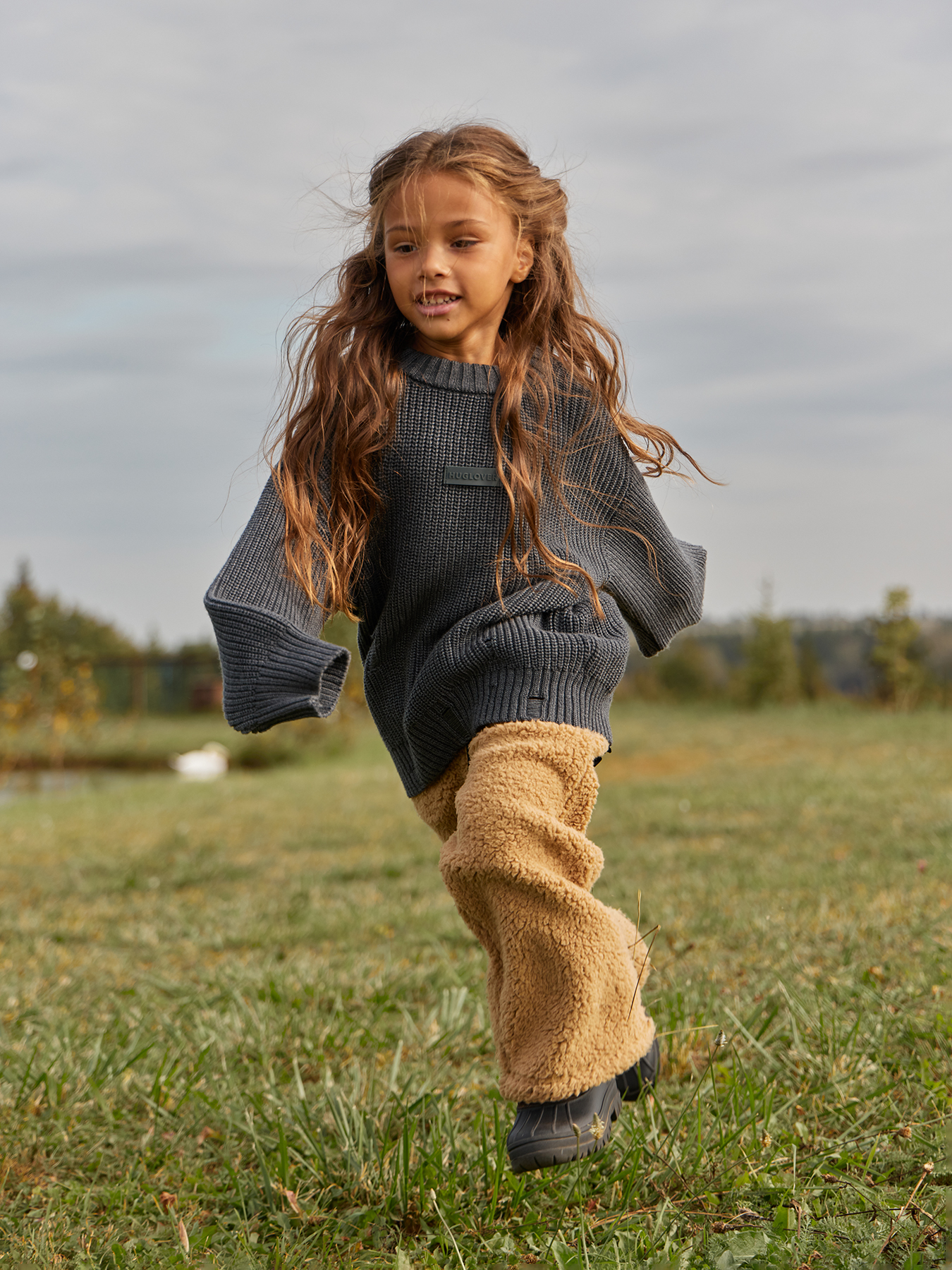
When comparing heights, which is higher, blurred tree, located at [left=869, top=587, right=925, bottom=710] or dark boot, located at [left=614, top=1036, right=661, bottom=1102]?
blurred tree, located at [left=869, top=587, right=925, bottom=710]

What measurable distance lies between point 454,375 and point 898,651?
1430cm

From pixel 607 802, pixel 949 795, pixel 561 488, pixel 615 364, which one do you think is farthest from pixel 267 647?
pixel 607 802

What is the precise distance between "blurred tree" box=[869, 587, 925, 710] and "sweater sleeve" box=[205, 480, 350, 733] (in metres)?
14.4

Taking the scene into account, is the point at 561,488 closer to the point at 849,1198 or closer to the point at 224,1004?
the point at 849,1198

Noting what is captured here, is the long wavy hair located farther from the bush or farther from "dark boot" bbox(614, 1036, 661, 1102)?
the bush

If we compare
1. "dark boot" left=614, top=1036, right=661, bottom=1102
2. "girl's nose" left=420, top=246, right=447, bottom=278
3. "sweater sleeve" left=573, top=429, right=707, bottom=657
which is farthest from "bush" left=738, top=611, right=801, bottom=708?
"girl's nose" left=420, top=246, right=447, bottom=278

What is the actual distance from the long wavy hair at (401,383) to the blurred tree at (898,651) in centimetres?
1376

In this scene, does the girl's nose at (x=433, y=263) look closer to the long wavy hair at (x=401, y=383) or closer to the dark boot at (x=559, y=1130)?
the long wavy hair at (x=401, y=383)

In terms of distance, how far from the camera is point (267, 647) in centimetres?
203

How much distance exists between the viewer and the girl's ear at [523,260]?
240 cm

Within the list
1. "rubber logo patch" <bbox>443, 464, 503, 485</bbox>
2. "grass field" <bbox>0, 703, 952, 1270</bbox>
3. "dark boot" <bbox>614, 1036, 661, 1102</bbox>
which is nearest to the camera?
"grass field" <bbox>0, 703, 952, 1270</bbox>

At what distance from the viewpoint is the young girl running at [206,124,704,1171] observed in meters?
2.02

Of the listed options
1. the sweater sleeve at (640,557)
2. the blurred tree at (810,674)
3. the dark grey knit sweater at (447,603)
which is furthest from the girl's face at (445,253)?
the blurred tree at (810,674)

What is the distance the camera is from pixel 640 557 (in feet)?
8.28
